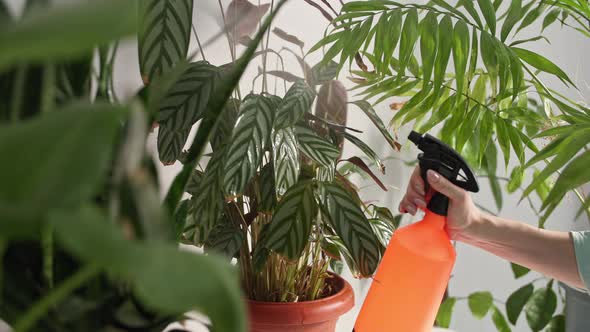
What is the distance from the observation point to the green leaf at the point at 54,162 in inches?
6.0

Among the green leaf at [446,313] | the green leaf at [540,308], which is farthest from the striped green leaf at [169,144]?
the green leaf at [446,313]

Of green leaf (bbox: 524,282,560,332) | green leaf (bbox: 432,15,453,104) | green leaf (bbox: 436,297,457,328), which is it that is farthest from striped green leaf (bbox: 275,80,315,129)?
green leaf (bbox: 436,297,457,328)

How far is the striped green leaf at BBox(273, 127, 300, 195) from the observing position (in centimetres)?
67

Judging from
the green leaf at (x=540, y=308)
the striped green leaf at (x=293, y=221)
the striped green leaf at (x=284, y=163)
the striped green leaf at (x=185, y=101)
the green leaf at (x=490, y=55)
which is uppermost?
the green leaf at (x=490, y=55)

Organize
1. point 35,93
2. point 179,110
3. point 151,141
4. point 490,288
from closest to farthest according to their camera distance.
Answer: point 35,93
point 179,110
point 151,141
point 490,288

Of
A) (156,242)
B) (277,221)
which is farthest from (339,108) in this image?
(156,242)

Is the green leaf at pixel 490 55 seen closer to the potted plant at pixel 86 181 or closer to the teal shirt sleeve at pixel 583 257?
the teal shirt sleeve at pixel 583 257

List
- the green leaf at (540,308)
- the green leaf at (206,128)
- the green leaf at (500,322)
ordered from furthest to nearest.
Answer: the green leaf at (500,322) → the green leaf at (540,308) → the green leaf at (206,128)

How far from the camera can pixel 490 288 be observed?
6.08 feet

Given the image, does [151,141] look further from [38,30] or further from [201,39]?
[38,30]

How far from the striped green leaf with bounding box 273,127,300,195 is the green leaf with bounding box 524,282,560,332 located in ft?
2.77

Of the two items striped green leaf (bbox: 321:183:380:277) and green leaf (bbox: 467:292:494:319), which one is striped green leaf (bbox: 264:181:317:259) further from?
green leaf (bbox: 467:292:494:319)

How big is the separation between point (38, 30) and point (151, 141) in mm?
700

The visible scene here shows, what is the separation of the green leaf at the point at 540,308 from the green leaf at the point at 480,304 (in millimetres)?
223
